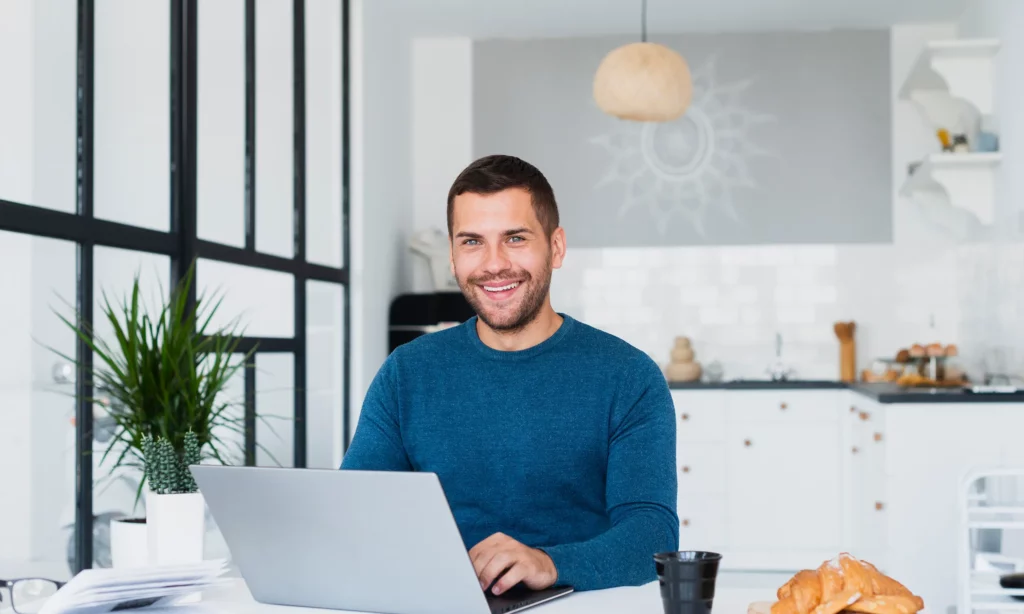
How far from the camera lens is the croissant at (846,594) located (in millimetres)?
1110

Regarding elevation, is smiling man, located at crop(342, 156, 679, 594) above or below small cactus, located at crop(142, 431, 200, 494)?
above

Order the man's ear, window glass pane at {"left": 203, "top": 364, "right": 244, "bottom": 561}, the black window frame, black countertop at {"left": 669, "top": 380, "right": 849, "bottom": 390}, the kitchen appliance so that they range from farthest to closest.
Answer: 1. the kitchen appliance
2. black countertop at {"left": 669, "top": 380, "right": 849, "bottom": 390}
3. window glass pane at {"left": 203, "top": 364, "right": 244, "bottom": 561}
4. the black window frame
5. the man's ear

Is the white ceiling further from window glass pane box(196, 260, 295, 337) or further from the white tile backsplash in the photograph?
window glass pane box(196, 260, 295, 337)

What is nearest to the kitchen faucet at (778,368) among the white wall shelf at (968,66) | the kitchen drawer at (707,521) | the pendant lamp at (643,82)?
the kitchen drawer at (707,521)

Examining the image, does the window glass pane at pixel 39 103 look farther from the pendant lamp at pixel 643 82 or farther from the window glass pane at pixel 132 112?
the pendant lamp at pixel 643 82

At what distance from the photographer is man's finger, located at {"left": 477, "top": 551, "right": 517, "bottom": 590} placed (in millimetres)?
1329

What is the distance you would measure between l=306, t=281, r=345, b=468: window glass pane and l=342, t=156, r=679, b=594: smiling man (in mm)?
2693

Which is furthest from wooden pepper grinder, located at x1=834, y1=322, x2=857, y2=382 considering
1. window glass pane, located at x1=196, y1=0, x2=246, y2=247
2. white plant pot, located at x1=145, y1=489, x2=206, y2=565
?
white plant pot, located at x1=145, y1=489, x2=206, y2=565

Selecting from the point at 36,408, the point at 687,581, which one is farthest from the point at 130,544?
the point at 687,581

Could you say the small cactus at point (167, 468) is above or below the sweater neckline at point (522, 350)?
below

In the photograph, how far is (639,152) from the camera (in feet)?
18.8

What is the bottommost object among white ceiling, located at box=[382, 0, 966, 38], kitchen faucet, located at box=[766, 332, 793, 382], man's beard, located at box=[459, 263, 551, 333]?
kitchen faucet, located at box=[766, 332, 793, 382]

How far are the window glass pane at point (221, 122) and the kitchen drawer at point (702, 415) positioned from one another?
2.31 meters

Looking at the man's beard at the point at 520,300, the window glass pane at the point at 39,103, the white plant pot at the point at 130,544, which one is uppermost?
the window glass pane at the point at 39,103
